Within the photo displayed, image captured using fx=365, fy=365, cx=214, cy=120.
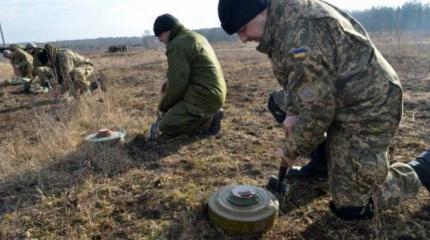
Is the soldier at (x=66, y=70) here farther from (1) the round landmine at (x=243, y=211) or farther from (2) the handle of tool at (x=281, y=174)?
(1) the round landmine at (x=243, y=211)

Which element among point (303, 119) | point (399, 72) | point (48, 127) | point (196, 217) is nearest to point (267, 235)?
point (196, 217)

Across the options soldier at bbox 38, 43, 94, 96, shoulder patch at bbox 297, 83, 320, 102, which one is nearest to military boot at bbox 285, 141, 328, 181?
shoulder patch at bbox 297, 83, 320, 102

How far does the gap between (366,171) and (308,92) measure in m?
0.75

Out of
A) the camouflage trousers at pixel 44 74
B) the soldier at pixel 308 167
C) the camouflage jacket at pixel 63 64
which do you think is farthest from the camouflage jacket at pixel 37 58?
the soldier at pixel 308 167

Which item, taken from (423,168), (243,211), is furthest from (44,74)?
(423,168)

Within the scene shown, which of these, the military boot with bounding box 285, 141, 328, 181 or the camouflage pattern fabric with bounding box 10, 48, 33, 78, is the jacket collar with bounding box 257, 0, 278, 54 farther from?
the camouflage pattern fabric with bounding box 10, 48, 33, 78

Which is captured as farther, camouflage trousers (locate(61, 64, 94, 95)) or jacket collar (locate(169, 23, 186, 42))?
camouflage trousers (locate(61, 64, 94, 95))

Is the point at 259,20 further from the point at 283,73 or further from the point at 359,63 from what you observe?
the point at 359,63

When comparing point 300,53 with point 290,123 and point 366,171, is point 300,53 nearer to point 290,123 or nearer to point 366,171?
Answer: point 290,123

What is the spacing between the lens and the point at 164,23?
4.75m

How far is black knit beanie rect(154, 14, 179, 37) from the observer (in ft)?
15.6

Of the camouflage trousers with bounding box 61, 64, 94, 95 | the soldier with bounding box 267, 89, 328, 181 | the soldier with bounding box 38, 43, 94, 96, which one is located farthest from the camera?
the soldier with bounding box 38, 43, 94, 96

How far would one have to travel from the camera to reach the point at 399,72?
892cm

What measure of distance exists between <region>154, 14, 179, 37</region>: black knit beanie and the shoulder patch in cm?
291
